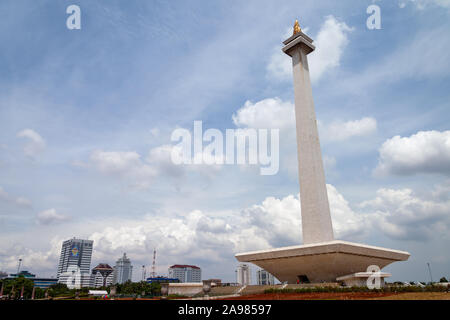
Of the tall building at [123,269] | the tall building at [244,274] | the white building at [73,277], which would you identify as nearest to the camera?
the tall building at [244,274]

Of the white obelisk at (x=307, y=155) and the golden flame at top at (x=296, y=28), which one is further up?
the golden flame at top at (x=296, y=28)

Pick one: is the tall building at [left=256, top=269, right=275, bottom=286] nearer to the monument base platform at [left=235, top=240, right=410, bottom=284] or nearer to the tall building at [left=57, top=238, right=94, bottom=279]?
the monument base platform at [left=235, top=240, right=410, bottom=284]

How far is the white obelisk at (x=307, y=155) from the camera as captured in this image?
33.8 meters

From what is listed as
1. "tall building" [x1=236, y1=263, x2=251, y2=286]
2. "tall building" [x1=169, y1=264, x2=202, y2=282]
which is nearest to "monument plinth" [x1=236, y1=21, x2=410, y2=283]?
"tall building" [x1=236, y1=263, x2=251, y2=286]

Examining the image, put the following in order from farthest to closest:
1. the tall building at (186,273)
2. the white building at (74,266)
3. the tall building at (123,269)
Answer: the tall building at (123,269) → the white building at (74,266) → the tall building at (186,273)

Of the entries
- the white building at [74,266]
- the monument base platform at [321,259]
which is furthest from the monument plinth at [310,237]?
the white building at [74,266]

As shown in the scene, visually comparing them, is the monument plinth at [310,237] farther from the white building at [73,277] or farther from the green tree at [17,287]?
the white building at [73,277]

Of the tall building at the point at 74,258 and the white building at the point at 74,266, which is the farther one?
the tall building at the point at 74,258

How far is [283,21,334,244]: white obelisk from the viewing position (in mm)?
33781

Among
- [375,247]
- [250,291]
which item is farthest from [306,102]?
[250,291]

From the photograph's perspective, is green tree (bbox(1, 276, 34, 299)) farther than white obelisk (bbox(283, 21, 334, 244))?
Yes

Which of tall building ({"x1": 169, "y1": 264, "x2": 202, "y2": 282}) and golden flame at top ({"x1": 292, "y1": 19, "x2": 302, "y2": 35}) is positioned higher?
golden flame at top ({"x1": 292, "y1": 19, "x2": 302, "y2": 35})
